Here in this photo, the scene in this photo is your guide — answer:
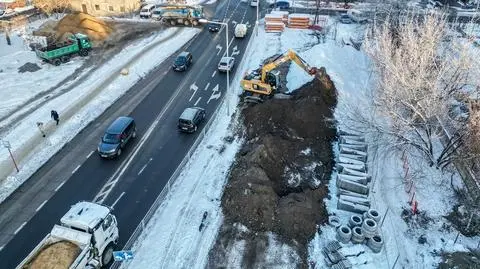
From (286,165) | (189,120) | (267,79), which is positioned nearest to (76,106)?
(189,120)

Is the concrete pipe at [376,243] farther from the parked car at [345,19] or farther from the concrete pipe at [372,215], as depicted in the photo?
the parked car at [345,19]

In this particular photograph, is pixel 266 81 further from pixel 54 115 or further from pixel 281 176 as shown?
pixel 54 115

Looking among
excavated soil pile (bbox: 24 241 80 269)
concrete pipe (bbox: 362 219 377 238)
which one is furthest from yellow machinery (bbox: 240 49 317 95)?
excavated soil pile (bbox: 24 241 80 269)

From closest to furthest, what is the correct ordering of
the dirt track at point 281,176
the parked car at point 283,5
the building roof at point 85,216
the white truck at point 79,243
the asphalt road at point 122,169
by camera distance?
1. the white truck at point 79,243
2. the building roof at point 85,216
3. the dirt track at point 281,176
4. the asphalt road at point 122,169
5. the parked car at point 283,5

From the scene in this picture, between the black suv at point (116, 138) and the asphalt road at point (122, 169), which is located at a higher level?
the black suv at point (116, 138)

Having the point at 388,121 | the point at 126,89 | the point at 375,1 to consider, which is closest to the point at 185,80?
the point at 126,89

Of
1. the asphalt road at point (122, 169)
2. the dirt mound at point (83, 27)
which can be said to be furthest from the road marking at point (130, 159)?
the dirt mound at point (83, 27)
